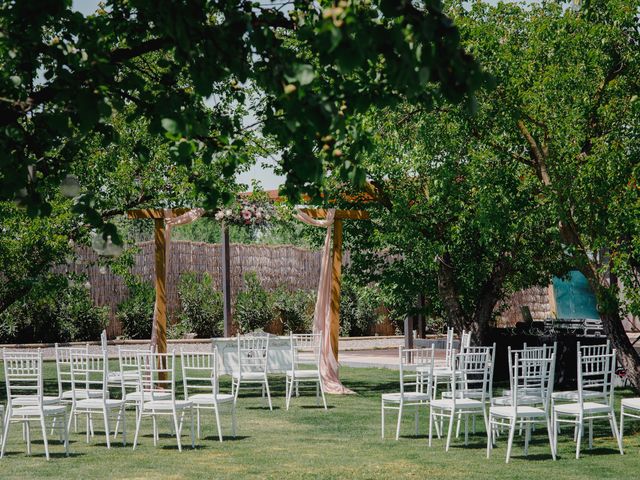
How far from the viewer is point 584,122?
10.3m

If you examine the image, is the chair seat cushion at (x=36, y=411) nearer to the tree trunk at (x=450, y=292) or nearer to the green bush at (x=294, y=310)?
the tree trunk at (x=450, y=292)

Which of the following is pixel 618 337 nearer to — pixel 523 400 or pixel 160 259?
pixel 523 400

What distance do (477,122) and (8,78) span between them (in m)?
7.47

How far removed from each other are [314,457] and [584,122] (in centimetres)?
450

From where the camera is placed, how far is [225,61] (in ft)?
12.7

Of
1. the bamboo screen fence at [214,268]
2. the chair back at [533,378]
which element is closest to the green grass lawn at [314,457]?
the chair back at [533,378]

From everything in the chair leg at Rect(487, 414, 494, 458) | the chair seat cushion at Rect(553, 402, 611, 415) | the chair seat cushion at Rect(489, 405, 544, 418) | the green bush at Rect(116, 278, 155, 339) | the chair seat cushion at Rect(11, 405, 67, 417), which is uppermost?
the green bush at Rect(116, 278, 155, 339)

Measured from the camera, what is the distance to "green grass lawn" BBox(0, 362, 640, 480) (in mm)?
7930

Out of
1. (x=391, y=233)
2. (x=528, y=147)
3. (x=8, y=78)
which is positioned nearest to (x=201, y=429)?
(x=391, y=233)

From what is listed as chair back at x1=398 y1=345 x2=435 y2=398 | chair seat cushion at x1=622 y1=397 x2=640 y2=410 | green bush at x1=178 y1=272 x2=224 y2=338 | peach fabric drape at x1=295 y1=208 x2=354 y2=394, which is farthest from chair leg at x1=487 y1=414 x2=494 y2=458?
green bush at x1=178 y1=272 x2=224 y2=338

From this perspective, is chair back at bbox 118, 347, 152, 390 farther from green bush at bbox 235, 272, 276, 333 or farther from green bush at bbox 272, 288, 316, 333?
green bush at bbox 272, 288, 316, 333

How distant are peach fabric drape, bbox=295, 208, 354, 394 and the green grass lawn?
2813mm

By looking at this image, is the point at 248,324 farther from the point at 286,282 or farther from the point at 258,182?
the point at 258,182

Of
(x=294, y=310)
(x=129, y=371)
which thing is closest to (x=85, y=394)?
(x=129, y=371)
